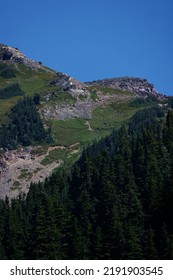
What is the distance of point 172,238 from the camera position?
110 metres

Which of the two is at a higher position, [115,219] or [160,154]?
[160,154]

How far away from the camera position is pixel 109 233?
387 ft

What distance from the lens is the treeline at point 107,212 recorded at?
4254 inches

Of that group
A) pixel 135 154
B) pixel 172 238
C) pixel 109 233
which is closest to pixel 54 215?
pixel 109 233

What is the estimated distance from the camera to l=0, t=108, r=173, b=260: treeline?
355 feet

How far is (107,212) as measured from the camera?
5556 inches

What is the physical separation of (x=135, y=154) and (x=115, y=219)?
5638cm

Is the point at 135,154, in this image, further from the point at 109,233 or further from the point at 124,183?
the point at 109,233
